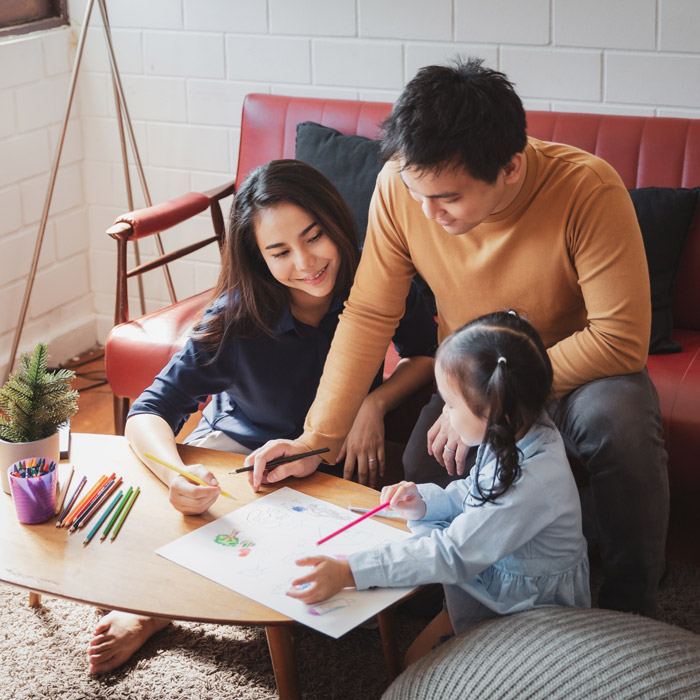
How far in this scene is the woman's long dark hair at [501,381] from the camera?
125 cm

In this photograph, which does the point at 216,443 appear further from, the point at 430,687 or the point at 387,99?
the point at 387,99

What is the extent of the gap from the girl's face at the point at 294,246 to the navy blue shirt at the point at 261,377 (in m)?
0.11

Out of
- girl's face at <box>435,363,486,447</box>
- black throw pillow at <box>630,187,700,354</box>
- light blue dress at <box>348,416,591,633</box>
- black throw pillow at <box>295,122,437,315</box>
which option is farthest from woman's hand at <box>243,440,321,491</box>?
black throw pillow at <box>630,187,700,354</box>

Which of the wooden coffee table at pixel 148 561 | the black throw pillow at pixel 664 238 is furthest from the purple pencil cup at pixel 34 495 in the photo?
the black throw pillow at pixel 664 238

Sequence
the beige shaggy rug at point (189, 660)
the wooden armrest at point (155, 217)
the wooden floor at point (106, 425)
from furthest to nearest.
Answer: the wooden armrest at point (155, 217) < the wooden floor at point (106, 425) < the beige shaggy rug at point (189, 660)

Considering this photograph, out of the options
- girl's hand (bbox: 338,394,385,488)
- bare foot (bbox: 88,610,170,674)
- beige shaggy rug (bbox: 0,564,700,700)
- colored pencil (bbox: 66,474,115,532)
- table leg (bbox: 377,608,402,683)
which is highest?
colored pencil (bbox: 66,474,115,532)

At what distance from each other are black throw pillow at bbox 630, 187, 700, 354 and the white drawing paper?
1.04 metres

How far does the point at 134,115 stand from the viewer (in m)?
3.12

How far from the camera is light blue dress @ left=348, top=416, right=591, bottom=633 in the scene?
125 cm

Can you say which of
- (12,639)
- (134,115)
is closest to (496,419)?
(12,639)

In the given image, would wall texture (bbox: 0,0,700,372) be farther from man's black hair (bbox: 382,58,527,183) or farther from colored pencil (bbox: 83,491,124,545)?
colored pencil (bbox: 83,491,124,545)

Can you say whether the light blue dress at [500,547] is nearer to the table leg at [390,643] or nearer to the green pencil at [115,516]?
the table leg at [390,643]

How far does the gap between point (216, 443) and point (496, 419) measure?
0.78m

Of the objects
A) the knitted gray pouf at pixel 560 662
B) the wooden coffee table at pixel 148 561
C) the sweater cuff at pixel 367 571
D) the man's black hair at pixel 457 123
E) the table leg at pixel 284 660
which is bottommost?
the table leg at pixel 284 660
